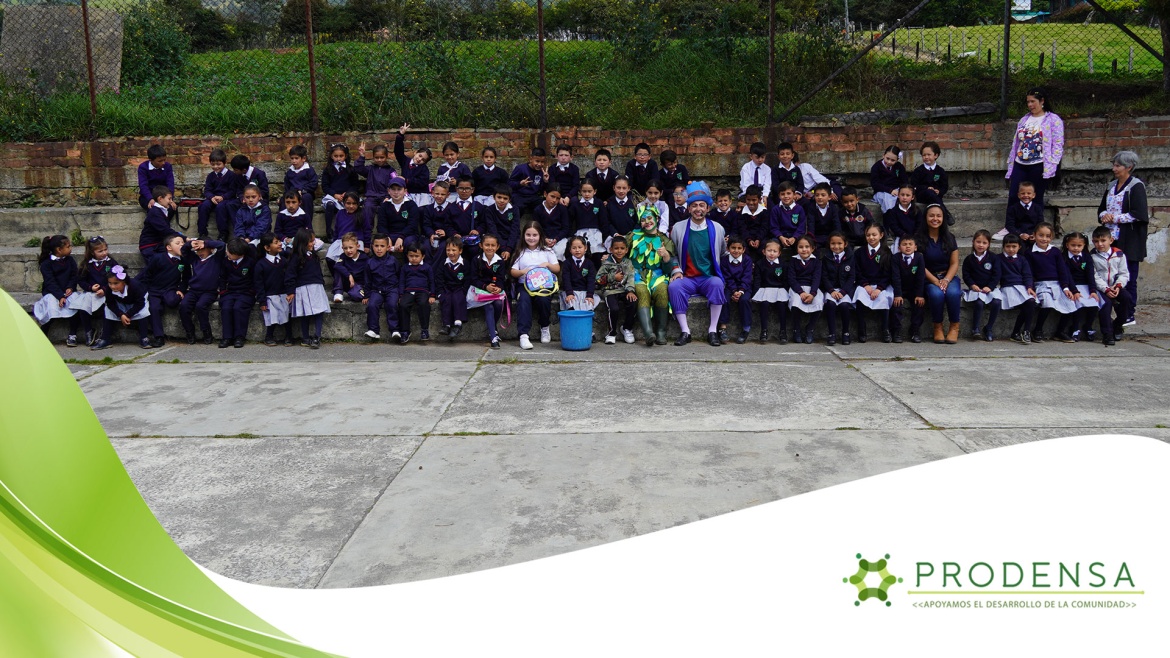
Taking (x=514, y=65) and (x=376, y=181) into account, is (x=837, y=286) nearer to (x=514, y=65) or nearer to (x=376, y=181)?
(x=376, y=181)

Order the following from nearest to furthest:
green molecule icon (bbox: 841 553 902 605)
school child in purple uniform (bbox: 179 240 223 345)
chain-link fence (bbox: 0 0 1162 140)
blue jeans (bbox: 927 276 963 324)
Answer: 1. green molecule icon (bbox: 841 553 902 605)
2. blue jeans (bbox: 927 276 963 324)
3. school child in purple uniform (bbox: 179 240 223 345)
4. chain-link fence (bbox: 0 0 1162 140)

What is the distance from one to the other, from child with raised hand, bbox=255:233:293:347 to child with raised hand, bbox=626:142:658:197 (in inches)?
142

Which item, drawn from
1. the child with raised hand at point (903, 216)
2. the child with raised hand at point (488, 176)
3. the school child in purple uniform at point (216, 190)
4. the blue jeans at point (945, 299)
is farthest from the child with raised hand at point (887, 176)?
the school child in purple uniform at point (216, 190)

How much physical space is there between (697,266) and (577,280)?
115cm

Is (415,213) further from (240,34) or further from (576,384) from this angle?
(240,34)

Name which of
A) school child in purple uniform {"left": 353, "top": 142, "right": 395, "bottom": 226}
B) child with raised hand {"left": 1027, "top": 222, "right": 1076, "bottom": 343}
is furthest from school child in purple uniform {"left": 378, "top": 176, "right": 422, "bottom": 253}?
child with raised hand {"left": 1027, "top": 222, "right": 1076, "bottom": 343}

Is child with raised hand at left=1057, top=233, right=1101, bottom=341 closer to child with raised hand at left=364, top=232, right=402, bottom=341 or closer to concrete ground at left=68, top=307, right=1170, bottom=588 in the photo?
A: concrete ground at left=68, top=307, right=1170, bottom=588

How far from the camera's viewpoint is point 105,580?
6.02 ft

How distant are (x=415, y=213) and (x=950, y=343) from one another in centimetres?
520

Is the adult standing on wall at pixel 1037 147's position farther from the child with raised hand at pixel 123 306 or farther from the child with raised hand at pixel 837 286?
the child with raised hand at pixel 123 306

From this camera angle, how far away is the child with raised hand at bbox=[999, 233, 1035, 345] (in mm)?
8164

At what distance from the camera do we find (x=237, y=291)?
27.8 feet

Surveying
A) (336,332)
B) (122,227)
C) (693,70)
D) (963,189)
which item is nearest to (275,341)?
(336,332)

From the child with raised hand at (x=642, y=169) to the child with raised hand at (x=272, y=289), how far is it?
360 centimetres
